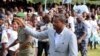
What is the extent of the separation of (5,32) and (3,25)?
1.71 feet

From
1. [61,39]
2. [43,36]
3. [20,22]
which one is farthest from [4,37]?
[61,39]

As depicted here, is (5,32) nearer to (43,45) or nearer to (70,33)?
(43,45)

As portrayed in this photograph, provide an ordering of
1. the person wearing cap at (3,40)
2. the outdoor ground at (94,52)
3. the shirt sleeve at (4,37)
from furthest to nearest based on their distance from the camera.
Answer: the outdoor ground at (94,52) → the shirt sleeve at (4,37) → the person wearing cap at (3,40)

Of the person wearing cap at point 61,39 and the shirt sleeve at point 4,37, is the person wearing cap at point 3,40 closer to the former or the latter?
the shirt sleeve at point 4,37

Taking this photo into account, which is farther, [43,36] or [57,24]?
[43,36]

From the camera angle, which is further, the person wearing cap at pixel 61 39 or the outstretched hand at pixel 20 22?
the outstretched hand at pixel 20 22

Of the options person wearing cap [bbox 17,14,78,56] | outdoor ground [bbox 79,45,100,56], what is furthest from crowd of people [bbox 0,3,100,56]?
outdoor ground [bbox 79,45,100,56]

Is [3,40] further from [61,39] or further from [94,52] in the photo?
[94,52]

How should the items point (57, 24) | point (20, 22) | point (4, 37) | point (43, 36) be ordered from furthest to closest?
point (4, 37), point (20, 22), point (43, 36), point (57, 24)

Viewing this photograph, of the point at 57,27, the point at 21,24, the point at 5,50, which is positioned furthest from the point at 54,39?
the point at 5,50

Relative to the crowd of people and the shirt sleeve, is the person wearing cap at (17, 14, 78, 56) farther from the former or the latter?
the shirt sleeve

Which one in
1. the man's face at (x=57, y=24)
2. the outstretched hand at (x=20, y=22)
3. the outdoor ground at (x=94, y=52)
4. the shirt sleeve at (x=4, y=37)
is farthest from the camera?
the outdoor ground at (x=94, y=52)

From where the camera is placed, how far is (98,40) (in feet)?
75.5

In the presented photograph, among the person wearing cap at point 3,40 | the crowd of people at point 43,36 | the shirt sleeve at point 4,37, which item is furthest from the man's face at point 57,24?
the shirt sleeve at point 4,37
